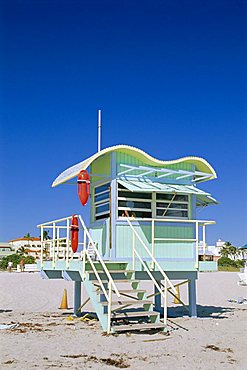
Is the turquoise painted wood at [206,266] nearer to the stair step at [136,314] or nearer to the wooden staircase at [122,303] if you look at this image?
the wooden staircase at [122,303]

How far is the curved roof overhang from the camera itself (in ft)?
43.5

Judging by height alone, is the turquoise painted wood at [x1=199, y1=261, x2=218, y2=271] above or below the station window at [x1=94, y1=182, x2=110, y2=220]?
below

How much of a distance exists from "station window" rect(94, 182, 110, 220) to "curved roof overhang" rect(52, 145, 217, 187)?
0.96 meters

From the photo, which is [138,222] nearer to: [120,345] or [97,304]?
[97,304]

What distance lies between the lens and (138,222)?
44.8 ft

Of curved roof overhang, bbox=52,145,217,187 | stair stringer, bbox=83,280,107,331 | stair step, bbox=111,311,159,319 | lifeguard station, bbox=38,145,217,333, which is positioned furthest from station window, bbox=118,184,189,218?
stair step, bbox=111,311,159,319

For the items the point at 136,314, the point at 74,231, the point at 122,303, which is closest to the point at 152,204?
the point at 74,231

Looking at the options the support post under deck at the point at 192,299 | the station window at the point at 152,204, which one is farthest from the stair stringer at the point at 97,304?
the support post under deck at the point at 192,299

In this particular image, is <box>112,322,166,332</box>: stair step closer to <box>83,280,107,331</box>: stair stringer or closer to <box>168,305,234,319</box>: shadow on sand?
<box>83,280,107,331</box>: stair stringer

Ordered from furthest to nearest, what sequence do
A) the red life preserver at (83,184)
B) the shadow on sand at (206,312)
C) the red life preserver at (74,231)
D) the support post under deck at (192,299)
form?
the shadow on sand at (206,312), the support post under deck at (192,299), the red life preserver at (74,231), the red life preserver at (83,184)

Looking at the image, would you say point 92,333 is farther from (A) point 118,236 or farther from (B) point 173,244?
(B) point 173,244

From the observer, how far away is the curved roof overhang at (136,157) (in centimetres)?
1327

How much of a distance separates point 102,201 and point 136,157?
5.18 ft

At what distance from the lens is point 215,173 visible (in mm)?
14945
